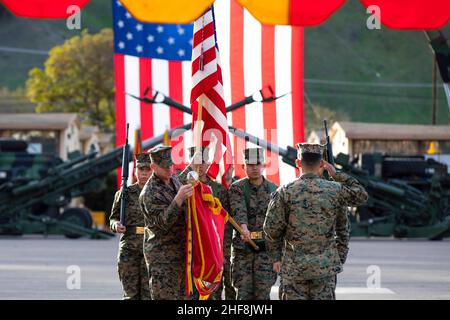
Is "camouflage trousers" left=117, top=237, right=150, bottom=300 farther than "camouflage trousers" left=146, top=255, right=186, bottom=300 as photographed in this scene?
Yes

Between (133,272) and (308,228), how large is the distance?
2.57m

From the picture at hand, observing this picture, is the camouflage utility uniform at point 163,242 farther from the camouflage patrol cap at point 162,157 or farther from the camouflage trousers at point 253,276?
the camouflage trousers at point 253,276

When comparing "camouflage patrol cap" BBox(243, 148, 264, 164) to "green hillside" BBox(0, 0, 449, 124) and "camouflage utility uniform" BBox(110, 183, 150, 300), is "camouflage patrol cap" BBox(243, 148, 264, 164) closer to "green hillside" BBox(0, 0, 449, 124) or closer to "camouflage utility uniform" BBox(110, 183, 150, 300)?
"camouflage utility uniform" BBox(110, 183, 150, 300)

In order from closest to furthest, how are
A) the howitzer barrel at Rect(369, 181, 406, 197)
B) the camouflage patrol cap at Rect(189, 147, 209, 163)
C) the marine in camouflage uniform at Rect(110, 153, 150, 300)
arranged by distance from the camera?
1. the camouflage patrol cap at Rect(189, 147, 209, 163)
2. the marine in camouflage uniform at Rect(110, 153, 150, 300)
3. the howitzer barrel at Rect(369, 181, 406, 197)

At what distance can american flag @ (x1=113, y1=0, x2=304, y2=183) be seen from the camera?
15.7 m

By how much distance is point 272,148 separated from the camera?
63.1 ft

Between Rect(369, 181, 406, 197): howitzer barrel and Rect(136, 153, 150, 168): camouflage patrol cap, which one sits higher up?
Rect(136, 153, 150, 168): camouflage patrol cap

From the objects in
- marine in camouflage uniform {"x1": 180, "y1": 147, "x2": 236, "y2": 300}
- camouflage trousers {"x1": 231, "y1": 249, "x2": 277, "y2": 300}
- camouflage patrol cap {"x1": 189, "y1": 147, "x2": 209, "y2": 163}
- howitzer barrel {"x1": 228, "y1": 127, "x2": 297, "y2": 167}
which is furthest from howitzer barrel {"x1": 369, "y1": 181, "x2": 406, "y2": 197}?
camouflage patrol cap {"x1": 189, "y1": 147, "x2": 209, "y2": 163}

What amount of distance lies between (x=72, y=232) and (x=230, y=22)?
964cm

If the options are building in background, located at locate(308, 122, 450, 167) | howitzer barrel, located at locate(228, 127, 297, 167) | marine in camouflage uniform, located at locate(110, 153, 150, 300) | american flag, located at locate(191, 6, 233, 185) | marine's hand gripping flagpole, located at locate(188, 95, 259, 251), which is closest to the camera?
marine's hand gripping flagpole, located at locate(188, 95, 259, 251)

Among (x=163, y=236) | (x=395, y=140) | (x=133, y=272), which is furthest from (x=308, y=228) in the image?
(x=395, y=140)

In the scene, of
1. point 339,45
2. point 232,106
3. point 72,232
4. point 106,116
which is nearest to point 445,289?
point 232,106

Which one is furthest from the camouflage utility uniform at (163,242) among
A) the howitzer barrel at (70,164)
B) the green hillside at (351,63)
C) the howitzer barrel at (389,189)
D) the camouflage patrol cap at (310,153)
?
the green hillside at (351,63)
